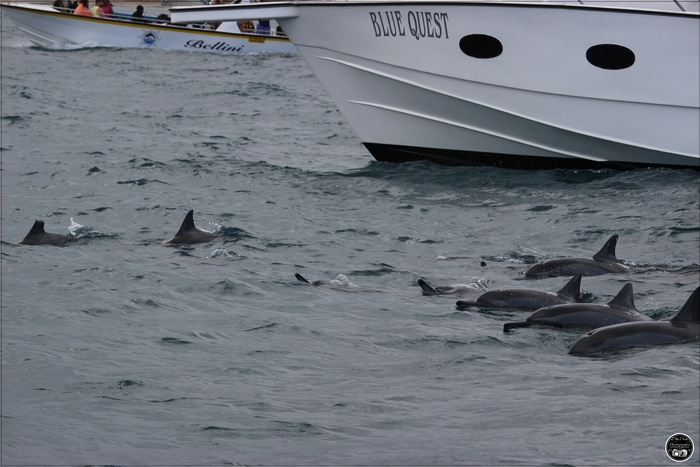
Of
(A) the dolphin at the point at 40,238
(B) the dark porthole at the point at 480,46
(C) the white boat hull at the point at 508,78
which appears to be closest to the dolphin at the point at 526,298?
(A) the dolphin at the point at 40,238

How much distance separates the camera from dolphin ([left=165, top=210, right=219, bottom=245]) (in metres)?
14.1

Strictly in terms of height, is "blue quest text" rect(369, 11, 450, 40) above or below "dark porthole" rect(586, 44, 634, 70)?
above

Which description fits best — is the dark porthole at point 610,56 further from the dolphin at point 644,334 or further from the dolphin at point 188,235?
the dolphin at point 644,334

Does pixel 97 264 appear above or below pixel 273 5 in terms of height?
below

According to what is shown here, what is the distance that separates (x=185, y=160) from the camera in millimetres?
20797

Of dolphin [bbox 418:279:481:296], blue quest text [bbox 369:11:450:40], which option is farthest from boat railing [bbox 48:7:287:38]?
dolphin [bbox 418:279:481:296]

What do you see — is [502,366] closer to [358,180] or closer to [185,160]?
[358,180]

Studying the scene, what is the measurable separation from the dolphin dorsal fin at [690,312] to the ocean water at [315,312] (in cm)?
49

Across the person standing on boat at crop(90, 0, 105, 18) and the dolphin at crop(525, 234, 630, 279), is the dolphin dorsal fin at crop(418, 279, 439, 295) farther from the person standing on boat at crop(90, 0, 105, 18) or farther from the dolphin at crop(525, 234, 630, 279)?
the person standing on boat at crop(90, 0, 105, 18)

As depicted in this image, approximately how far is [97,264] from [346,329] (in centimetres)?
362

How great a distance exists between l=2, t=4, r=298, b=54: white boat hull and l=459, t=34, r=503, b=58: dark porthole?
26363 mm

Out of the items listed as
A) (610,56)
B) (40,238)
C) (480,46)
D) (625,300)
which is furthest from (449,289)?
(480,46)

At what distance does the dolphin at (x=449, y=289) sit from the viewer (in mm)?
11703

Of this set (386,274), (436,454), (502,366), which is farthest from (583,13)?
(436,454)
